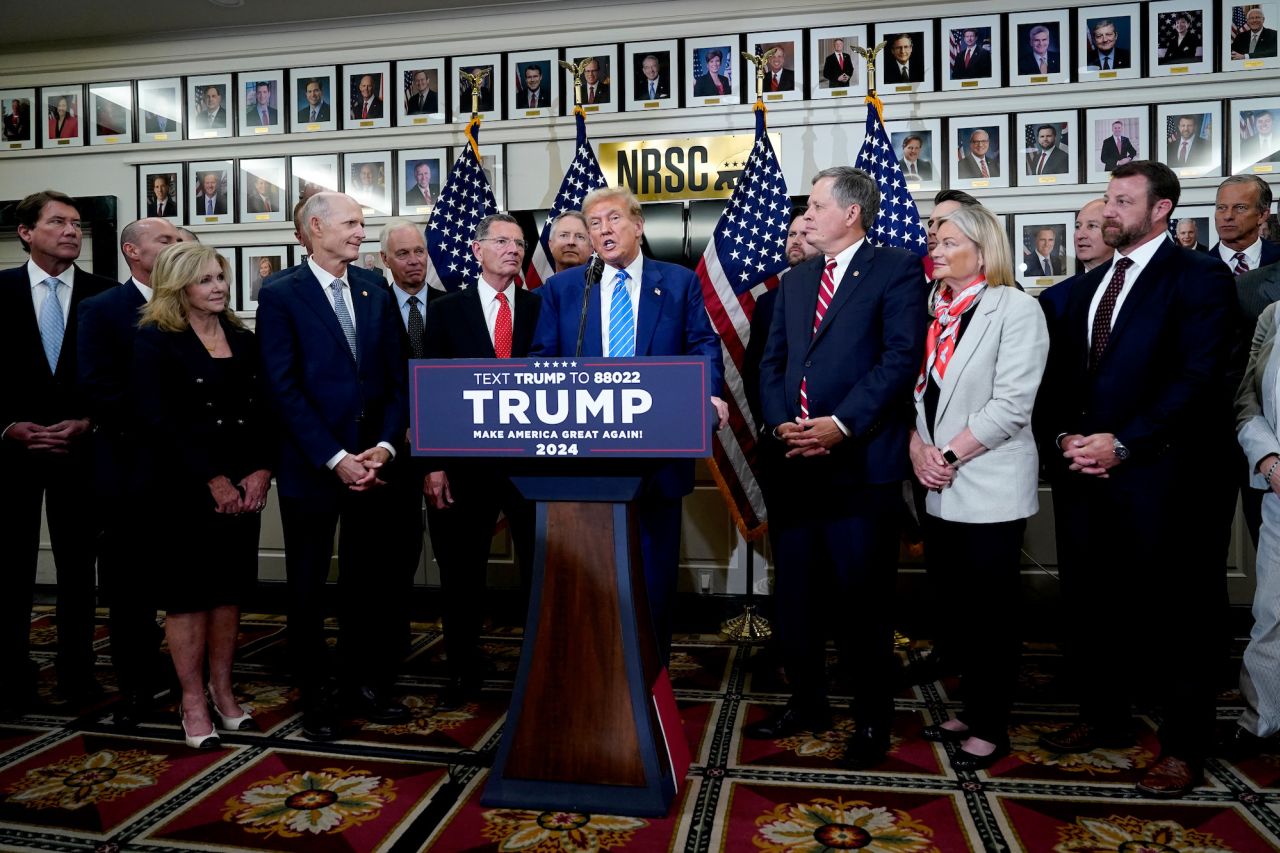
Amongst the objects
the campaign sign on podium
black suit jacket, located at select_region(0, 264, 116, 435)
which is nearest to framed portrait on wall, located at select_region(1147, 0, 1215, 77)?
the campaign sign on podium

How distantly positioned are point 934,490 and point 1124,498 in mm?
501

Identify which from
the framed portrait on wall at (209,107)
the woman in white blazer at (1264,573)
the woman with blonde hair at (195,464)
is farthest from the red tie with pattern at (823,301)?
the framed portrait on wall at (209,107)

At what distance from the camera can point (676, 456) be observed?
1.92m

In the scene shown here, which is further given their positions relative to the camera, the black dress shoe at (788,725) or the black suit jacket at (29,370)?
the black suit jacket at (29,370)

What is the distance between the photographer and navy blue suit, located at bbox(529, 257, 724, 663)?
9.10ft

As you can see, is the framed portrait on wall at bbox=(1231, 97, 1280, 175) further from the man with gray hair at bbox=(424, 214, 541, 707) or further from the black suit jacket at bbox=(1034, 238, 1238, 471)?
the man with gray hair at bbox=(424, 214, 541, 707)

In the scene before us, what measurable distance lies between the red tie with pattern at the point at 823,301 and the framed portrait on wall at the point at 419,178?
294cm

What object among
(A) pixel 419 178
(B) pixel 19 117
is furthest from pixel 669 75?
(B) pixel 19 117

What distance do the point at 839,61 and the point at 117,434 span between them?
371cm

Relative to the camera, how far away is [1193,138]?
4234mm

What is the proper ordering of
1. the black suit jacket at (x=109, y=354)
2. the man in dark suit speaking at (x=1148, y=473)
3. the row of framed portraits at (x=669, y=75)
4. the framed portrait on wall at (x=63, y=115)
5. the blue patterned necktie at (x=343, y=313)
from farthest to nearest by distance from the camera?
the framed portrait on wall at (x=63, y=115) → the row of framed portraits at (x=669, y=75) → the black suit jacket at (x=109, y=354) → the blue patterned necktie at (x=343, y=313) → the man in dark suit speaking at (x=1148, y=473)

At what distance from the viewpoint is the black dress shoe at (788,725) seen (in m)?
2.68

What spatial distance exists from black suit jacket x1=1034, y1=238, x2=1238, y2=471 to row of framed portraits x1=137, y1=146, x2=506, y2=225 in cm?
334

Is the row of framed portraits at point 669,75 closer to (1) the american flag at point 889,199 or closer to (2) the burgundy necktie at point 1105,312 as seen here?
(1) the american flag at point 889,199
